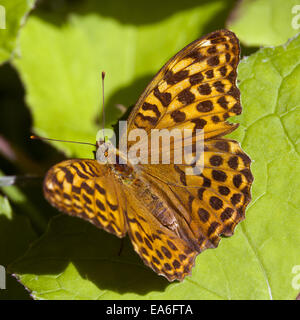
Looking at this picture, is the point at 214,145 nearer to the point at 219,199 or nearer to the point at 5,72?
the point at 219,199

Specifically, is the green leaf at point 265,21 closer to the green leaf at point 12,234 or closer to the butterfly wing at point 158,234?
the butterfly wing at point 158,234

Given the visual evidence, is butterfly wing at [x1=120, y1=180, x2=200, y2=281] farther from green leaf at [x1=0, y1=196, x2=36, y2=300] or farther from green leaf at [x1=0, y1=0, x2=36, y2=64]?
green leaf at [x1=0, y1=0, x2=36, y2=64]

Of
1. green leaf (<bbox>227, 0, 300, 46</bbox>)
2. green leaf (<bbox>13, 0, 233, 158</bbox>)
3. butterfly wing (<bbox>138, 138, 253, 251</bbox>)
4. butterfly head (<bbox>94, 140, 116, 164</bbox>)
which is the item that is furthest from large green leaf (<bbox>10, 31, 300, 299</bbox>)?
green leaf (<bbox>13, 0, 233, 158</bbox>)

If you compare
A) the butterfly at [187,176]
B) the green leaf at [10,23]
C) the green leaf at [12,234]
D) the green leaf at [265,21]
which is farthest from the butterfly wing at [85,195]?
the green leaf at [265,21]

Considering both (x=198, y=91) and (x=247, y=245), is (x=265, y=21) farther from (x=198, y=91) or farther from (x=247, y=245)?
(x=247, y=245)

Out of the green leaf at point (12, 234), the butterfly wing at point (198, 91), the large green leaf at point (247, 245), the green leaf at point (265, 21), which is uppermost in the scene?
the green leaf at point (265, 21)

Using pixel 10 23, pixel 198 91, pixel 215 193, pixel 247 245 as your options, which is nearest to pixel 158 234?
pixel 215 193
